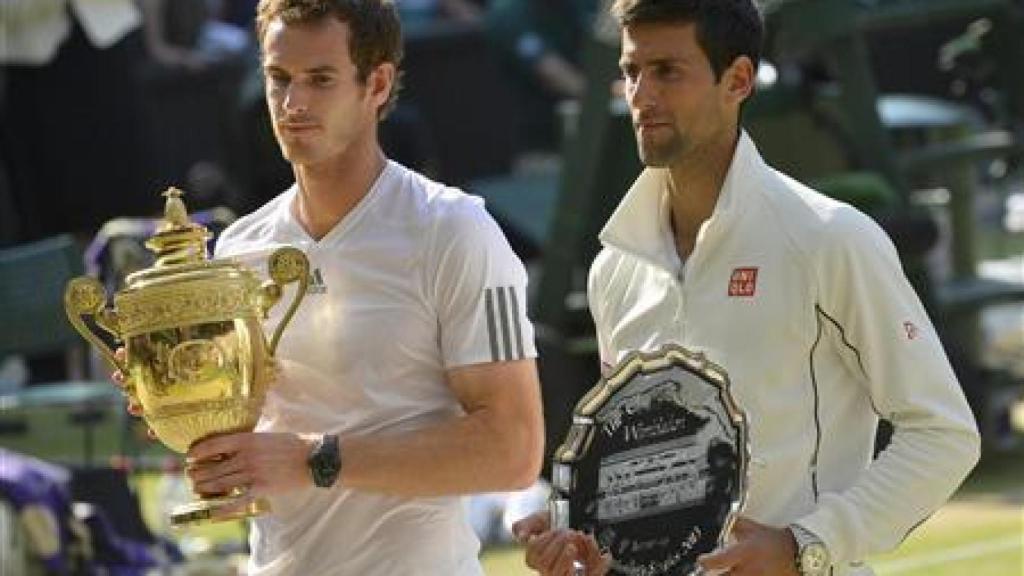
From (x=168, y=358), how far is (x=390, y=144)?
33.6 ft

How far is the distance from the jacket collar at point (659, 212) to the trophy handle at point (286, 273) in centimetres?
41

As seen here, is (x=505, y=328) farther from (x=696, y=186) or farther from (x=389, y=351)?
(x=696, y=186)

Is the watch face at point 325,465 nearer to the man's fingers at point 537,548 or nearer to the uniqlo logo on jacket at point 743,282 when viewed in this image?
the man's fingers at point 537,548

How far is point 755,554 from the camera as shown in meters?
3.48

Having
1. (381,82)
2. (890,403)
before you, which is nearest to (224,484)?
(381,82)

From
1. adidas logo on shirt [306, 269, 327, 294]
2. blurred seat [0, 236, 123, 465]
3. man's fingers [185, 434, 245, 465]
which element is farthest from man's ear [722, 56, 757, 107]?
blurred seat [0, 236, 123, 465]

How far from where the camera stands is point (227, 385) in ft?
12.6

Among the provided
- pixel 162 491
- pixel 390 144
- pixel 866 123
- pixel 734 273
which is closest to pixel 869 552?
pixel 734 273

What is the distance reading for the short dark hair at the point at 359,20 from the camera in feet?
13.3

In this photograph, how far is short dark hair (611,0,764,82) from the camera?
3.71 metres

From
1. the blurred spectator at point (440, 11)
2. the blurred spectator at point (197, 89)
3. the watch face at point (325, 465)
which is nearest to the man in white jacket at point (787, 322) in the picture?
the watch face at point (325, 465)

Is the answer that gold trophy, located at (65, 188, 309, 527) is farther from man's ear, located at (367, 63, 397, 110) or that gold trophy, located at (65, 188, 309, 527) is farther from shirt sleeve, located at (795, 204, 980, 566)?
shirt sleeve, located at (795, 204, 980, 566)

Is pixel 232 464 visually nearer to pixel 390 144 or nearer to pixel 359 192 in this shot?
pixel 359 192

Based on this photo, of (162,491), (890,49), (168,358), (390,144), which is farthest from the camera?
(890,49)
